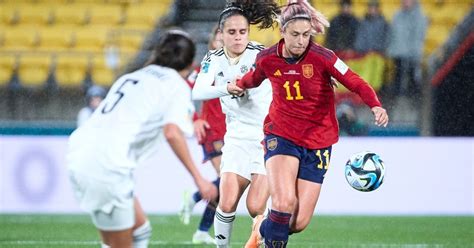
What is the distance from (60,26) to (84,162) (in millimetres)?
12580

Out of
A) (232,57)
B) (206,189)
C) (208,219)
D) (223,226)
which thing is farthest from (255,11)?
(206,189)

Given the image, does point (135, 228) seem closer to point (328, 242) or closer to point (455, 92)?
point (328, 242)

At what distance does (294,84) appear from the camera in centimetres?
779

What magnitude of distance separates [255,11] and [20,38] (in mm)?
9868

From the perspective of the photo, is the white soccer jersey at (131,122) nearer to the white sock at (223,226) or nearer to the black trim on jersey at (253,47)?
the white sock at (223,226)

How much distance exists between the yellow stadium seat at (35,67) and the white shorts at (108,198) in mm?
10105

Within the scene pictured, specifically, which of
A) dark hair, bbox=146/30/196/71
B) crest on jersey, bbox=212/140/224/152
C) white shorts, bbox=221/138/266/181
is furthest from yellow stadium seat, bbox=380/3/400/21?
dark hair, bbox=146/30/196/71

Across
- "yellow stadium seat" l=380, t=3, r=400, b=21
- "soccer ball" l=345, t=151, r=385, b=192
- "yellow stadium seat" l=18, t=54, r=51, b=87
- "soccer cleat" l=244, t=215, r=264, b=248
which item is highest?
"yellow stadium seat" l=380, t=3, r=400, b=21

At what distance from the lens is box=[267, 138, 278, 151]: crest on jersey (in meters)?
7.87

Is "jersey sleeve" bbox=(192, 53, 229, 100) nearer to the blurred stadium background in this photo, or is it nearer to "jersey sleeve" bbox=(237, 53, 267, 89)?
"jersey sleeve" bbox=(237, 53, 267, 89)

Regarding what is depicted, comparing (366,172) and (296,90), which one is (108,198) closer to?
(296,90)

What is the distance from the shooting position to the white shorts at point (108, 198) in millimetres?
5898

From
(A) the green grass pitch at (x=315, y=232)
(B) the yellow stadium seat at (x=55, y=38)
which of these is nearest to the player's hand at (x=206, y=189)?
(A) the green grass pitch at (x=315, y=232)

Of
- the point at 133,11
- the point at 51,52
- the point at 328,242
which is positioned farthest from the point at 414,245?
the point at 133,11
